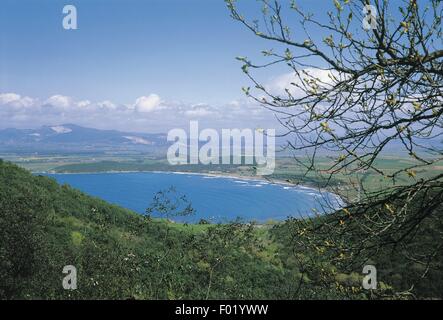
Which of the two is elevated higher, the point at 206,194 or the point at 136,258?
the point at 136,258

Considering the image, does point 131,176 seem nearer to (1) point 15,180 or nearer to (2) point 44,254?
(1) point 15,180

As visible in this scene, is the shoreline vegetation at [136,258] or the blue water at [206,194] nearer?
the shoreline vegetation at [136,258]

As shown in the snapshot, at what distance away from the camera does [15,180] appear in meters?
25.1

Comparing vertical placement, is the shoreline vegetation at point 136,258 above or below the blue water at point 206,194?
above

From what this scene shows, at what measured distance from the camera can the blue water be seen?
99188 millimetres

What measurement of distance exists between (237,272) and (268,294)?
4084mm

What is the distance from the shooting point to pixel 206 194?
129375 millimetres

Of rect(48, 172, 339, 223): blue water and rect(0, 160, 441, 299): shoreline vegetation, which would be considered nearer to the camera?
rect(0, 160, 441, 299): shoreline vegetation

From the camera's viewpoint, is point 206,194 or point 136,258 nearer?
point 136,258

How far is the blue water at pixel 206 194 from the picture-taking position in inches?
3905

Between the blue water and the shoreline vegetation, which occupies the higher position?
the shoreline vegetation
